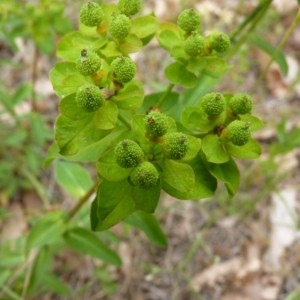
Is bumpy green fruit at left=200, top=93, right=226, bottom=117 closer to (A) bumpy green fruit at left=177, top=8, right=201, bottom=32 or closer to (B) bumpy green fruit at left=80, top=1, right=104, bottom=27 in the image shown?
(A) bumpy green fruit at left=177, top=8, right=201, bottom=32

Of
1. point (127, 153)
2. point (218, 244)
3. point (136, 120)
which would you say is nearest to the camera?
point (127, 153)

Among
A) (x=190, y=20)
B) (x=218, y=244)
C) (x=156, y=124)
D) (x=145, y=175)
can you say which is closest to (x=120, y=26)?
(x=190, y=20)

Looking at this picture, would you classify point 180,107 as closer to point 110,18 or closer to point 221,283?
point 110,18

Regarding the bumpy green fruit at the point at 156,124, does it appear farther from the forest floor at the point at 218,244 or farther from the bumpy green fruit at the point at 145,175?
the forest floor at the point at 218,244

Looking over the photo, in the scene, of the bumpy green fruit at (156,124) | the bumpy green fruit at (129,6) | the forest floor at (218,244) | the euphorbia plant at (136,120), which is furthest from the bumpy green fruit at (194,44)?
the forest floor at (218,244)

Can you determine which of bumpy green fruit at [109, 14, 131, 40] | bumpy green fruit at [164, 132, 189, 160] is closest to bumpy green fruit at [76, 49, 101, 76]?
bumpy green fruit at [109, 14, 131, 40]

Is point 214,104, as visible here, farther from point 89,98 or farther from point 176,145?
point 89,98

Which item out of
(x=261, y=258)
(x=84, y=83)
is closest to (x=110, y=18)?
(x=84, y=83)
